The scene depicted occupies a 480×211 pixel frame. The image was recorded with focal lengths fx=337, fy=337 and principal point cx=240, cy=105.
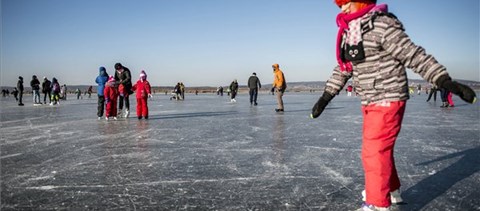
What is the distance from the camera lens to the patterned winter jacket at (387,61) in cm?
190

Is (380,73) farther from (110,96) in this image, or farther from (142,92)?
(110,96)

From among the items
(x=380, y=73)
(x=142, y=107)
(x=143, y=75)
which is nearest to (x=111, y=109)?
(x=142, y=107)

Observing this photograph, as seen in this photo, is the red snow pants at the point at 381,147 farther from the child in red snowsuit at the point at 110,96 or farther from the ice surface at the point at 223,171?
the child in red snowsuit at the point at 110,96

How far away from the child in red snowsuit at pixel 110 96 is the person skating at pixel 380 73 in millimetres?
8068

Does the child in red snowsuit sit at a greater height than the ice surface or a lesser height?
greater

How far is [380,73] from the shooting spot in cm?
203

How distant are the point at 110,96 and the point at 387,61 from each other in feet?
27.3

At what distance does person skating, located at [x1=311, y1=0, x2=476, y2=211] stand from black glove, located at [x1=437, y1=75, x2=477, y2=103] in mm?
100

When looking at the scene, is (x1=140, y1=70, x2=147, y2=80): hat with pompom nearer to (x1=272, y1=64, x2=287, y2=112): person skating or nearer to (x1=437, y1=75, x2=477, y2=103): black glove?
(x1=272, y1=64, x2=287, y2=112): person skating

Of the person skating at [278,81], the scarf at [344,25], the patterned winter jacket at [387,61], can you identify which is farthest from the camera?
the person skating at [278,81]

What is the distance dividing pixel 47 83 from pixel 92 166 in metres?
17.7

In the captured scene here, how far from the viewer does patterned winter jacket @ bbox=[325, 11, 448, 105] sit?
1.90m

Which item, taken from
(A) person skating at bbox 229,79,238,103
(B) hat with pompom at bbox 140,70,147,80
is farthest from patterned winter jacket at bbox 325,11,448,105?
(A) person skating at bbox 229,79,238,103

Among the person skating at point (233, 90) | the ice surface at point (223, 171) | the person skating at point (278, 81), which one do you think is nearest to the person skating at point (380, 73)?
the ice surface at point (223, 171)
